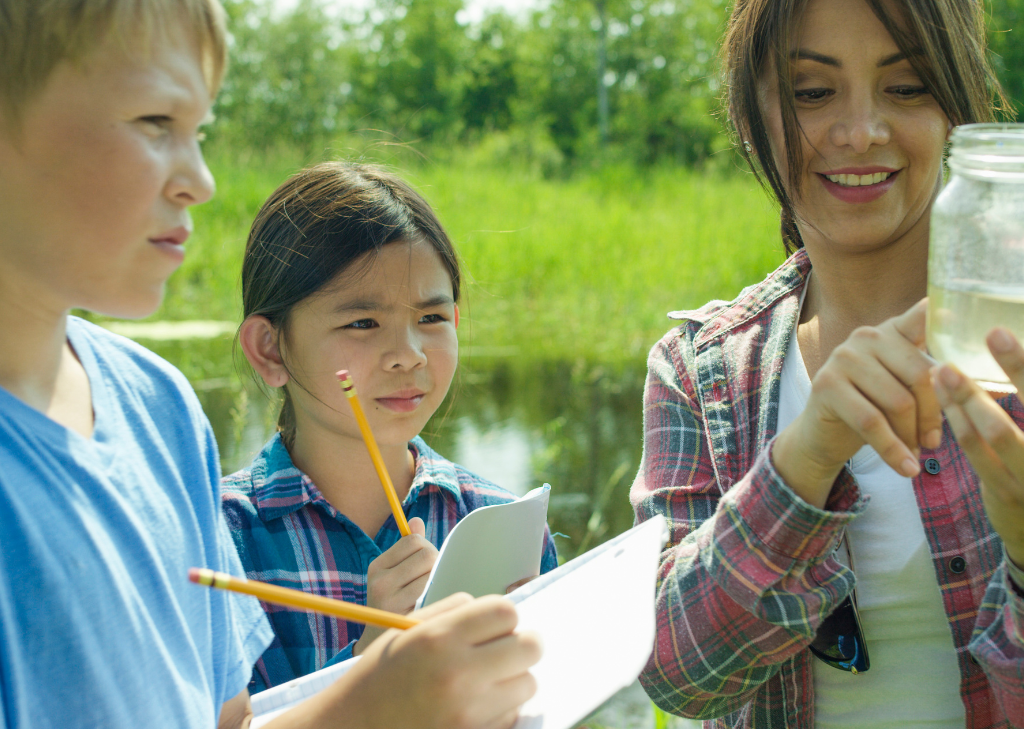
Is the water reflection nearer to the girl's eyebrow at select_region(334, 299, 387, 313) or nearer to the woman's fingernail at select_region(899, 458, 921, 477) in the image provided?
the girl's eyebrow at select_region(334, 299, 387, 313)

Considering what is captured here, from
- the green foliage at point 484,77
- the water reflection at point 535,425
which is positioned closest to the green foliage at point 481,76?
the green foliage at point 484,77

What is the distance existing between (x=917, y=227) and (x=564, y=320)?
453 cm

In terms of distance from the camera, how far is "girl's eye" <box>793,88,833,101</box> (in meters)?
1.28

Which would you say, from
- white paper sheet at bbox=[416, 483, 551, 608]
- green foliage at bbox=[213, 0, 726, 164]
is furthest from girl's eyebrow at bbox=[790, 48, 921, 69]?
green foliage at bbox=[213, 0, 726, 164]

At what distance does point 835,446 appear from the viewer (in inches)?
38.3

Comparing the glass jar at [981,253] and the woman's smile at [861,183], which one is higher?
the woman's smile at [861,183]

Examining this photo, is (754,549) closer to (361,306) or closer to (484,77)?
(361,306)

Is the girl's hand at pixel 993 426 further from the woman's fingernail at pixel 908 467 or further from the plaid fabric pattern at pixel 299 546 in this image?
the plaid fabric pattern at pixel 299 546

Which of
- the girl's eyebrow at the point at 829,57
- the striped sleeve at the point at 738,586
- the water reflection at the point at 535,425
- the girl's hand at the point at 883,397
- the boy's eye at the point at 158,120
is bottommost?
the water reflection at the point at 535,425

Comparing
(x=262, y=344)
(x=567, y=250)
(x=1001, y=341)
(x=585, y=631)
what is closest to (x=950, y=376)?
(x=1001, y=341)

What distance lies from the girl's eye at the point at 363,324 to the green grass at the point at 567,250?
282 cm

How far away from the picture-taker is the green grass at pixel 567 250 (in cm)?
566

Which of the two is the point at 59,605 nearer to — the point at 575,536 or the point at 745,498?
the point at 745,498

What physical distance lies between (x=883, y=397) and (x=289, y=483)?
36.9 inches
